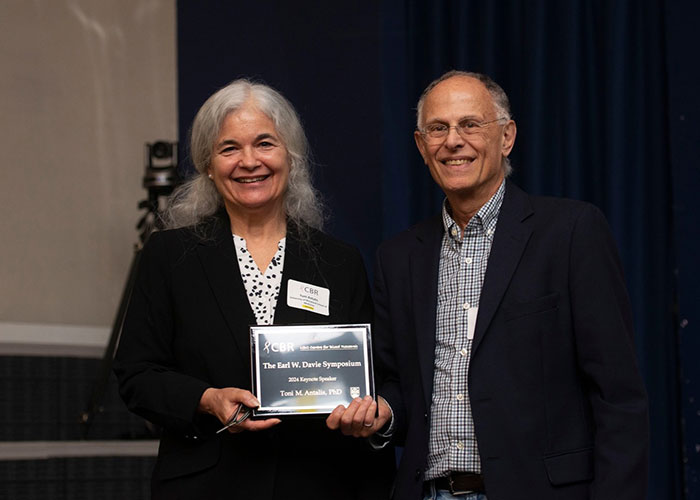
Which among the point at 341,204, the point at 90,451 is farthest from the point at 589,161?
the point at 90,451

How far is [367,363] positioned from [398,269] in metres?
0.34

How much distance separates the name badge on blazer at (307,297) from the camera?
8.09 feet

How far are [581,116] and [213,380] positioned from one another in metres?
1.96

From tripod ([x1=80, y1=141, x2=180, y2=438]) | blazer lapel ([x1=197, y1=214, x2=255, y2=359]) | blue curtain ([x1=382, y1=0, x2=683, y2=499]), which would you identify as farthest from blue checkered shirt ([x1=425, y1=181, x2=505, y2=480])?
tripod ([x1=80, y1=141, x2=180, y2=438])

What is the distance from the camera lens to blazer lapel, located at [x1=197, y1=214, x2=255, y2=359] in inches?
95.1

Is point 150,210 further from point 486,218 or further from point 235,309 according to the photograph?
point 486,218

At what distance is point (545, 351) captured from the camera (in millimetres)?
2191

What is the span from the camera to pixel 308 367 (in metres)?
2.25

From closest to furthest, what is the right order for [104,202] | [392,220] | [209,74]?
1. [392,220]
2. [209,74]
3. [104,202]

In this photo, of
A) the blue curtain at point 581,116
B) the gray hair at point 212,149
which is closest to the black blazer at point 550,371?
the gray hair at point 212,149

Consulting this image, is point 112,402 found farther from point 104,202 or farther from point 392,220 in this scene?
point 392,220

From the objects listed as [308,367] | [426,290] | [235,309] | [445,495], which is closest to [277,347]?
[308,367]

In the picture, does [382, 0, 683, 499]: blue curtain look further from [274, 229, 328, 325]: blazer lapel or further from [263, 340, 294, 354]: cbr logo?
[263, 340, 294, 354]: cbr logo

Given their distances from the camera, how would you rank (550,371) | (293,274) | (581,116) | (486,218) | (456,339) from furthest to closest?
(581,116) < (293,274) < (486,218) < (456,339) < (550,371)
